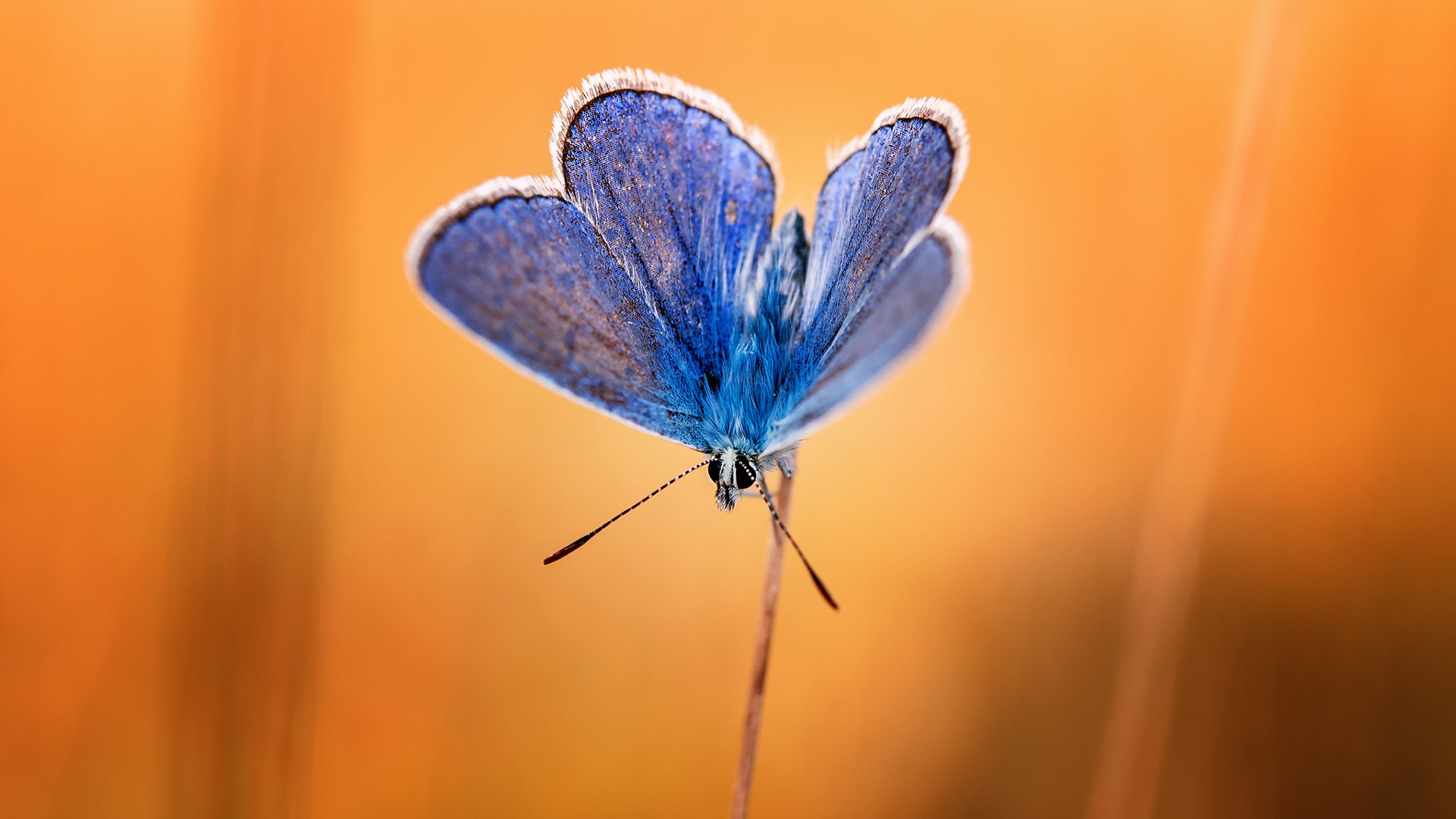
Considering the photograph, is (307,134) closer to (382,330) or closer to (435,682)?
(382,330)

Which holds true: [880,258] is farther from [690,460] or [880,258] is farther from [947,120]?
[690,460]

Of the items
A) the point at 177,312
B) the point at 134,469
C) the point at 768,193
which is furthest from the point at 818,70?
the point at 134,469

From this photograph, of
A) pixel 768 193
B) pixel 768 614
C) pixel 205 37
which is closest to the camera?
pixel 768 614

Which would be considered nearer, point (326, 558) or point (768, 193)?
point (768, 193)

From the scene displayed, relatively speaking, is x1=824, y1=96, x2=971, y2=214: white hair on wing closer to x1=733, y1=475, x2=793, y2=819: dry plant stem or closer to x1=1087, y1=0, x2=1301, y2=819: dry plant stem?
x1=733, y1=475, x2=793, y2=819: dry plant stem

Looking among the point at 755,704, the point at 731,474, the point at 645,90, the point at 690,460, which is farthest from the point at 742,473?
the point at 690,460

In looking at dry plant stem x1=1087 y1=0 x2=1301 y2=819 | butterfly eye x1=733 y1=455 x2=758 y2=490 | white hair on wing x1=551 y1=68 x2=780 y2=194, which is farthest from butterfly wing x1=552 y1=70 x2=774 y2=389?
dry plant stem x1=1087 y1=0 x2=1301 y2=819
